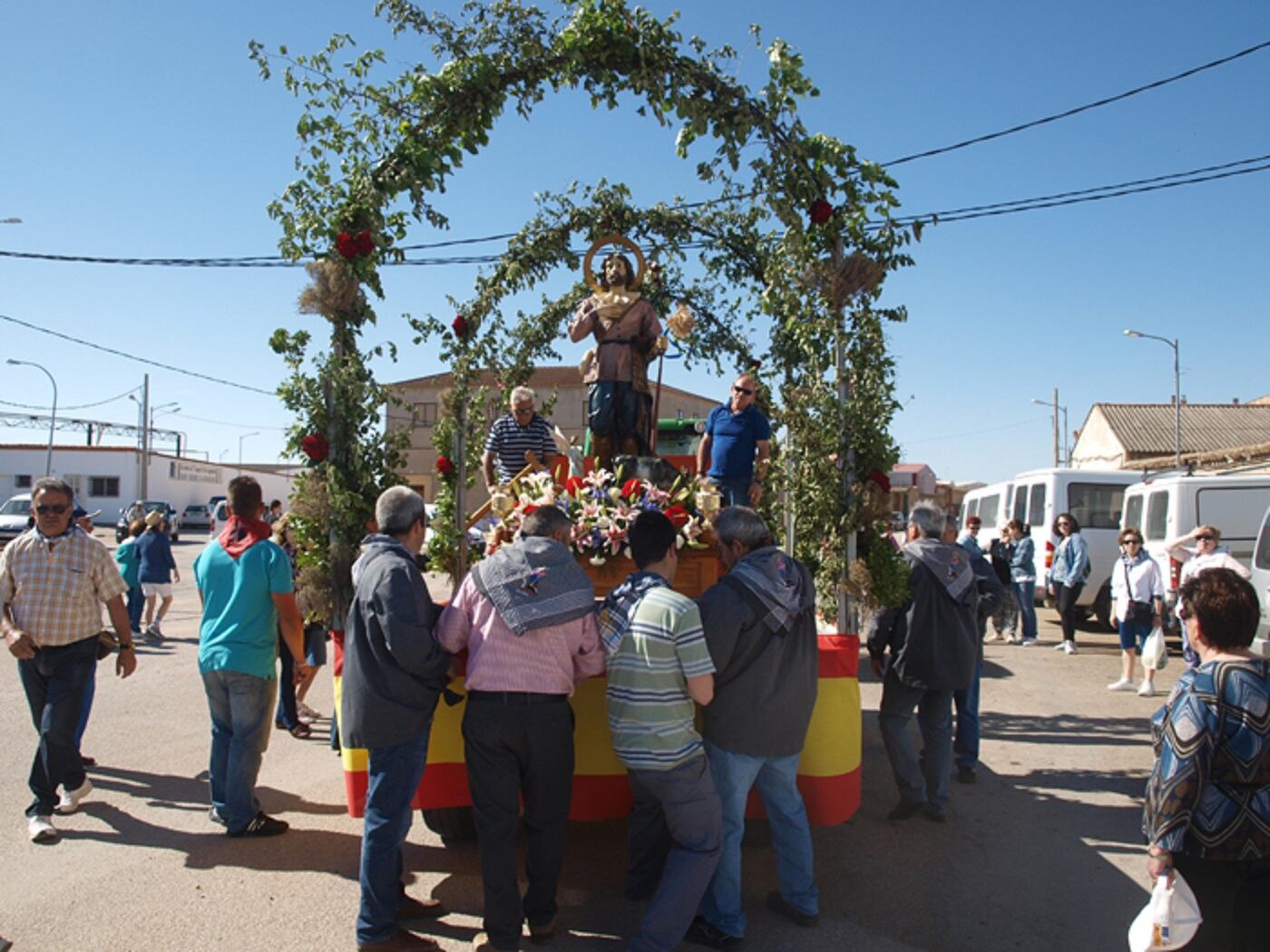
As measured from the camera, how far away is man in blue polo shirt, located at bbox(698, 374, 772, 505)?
6.96 meters

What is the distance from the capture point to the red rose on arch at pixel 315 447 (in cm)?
568

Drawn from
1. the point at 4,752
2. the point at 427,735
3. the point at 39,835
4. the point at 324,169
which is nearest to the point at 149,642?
the point at 4,752

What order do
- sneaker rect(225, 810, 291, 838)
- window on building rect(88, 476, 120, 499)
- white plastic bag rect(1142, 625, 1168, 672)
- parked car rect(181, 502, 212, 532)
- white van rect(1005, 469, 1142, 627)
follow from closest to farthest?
sneaker rect(225, 810, 291, 838) → white plastic bag rect(1142, 625, 1168, 672) → white van rect(1005, 469, 1142, 627) → parked car rect(181, 502, 212, 532) → window on building rect(88, 476, 120, 499)

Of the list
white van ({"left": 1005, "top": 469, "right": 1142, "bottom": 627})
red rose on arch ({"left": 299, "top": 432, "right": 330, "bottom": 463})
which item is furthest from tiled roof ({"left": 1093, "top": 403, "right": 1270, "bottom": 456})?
red rose on arch ({"left": 299, "top": 432, "right": 330, "bottom": 463})

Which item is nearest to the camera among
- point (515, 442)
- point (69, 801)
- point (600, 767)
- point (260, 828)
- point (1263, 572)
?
point (600, 767)

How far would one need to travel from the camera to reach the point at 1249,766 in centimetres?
278

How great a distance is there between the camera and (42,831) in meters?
5.02

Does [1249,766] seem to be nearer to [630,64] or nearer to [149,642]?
[630,64]

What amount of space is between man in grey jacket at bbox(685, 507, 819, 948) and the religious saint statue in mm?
3364

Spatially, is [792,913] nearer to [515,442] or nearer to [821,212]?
[515,442]

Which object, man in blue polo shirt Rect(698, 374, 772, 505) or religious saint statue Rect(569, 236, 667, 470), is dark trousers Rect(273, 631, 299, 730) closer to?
religious saint statue Rect(569, 236, 667, 470)

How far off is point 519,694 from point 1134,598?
821cm

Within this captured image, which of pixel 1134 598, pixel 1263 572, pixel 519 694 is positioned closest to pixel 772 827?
pixel 519 694

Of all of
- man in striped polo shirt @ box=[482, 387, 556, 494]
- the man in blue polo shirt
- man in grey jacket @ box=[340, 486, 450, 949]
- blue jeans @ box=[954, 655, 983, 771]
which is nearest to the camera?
man in grey jacket @ box=[340, 486, 450, 949]
